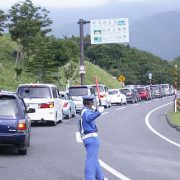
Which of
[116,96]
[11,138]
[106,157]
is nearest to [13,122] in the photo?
[11,138]

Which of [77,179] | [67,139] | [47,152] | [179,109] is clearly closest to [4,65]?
[179,109]

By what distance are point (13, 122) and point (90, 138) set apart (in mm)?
4541

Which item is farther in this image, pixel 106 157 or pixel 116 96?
pixel 116 96

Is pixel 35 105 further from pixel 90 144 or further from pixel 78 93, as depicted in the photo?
pixel 90 144

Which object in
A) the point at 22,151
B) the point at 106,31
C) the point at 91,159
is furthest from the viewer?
the point at 106,31

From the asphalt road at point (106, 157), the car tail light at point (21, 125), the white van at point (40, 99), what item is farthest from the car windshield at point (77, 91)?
the car tail light at point (21, 125)

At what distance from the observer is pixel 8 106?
14.3 m

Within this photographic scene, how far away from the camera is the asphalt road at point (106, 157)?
37.6ft

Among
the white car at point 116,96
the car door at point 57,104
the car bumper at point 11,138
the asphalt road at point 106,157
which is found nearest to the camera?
the asphalt road at point 106,157

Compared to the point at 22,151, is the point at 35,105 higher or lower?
higher

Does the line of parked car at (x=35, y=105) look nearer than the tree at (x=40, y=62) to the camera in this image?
Yes

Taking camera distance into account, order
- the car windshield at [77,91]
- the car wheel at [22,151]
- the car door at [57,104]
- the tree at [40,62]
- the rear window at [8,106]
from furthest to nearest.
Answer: the tree at [40,62], the car windshield at [77,91], the car door at [57,104], the car wheel at [22,151], the rear window at [8,106]

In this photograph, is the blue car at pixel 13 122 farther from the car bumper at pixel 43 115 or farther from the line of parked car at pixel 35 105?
the car bumper at pixel 43 115

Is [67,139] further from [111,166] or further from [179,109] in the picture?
[179,109]
